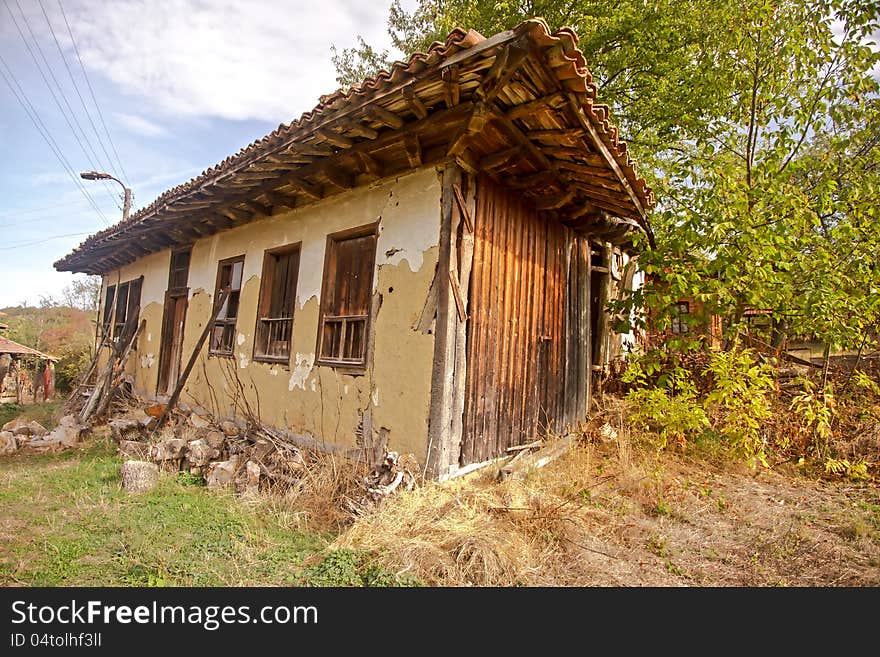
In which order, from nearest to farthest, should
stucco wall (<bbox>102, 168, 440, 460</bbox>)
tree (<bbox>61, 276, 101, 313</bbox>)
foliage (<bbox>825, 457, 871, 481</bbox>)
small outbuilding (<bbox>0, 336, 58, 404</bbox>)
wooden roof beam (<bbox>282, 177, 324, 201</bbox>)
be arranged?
stucco wall (<bbox>102, 168, 440, 460</bbox>), foliage (<bbox>825, 457, 871, 481</bbox>), wooden roof beam (<bbox>282, 177, 324, 201</bbox>), small outbuilding (<bbox>0, 336, 58, 404</bbox>), tree (<bbox>61, 276, 101, 313</bbox>)

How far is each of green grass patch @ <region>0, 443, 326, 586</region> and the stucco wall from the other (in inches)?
47.5

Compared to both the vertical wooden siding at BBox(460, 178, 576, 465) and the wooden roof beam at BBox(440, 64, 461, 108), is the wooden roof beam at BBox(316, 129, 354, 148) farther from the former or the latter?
the vertical wooden siding at BBox(460, 178, 576, 465)

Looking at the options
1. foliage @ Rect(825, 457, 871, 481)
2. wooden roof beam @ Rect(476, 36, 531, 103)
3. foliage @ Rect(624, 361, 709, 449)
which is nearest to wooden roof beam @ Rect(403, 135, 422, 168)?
wooden roof beam @ Rect(476, 36, 531, 103)

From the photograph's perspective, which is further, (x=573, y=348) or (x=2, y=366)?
(x=2, y=366)

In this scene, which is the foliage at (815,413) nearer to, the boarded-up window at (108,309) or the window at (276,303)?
the window at (276,303)

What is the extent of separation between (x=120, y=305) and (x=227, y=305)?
5.46 meters

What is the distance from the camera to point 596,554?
3201 millimetres

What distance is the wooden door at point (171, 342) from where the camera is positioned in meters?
7.93

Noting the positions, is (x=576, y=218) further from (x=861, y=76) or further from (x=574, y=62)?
(x=861, y=76)

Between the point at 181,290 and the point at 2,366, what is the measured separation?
1376cm

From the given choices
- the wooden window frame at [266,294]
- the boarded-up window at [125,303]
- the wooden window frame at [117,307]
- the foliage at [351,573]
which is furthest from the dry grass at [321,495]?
the boarded-up window at [125,303]

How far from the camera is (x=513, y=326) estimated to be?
4828 mm

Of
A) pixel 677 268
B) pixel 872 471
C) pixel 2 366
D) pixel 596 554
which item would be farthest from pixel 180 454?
pixel 2 366

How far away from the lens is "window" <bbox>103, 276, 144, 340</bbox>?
32.0ft
